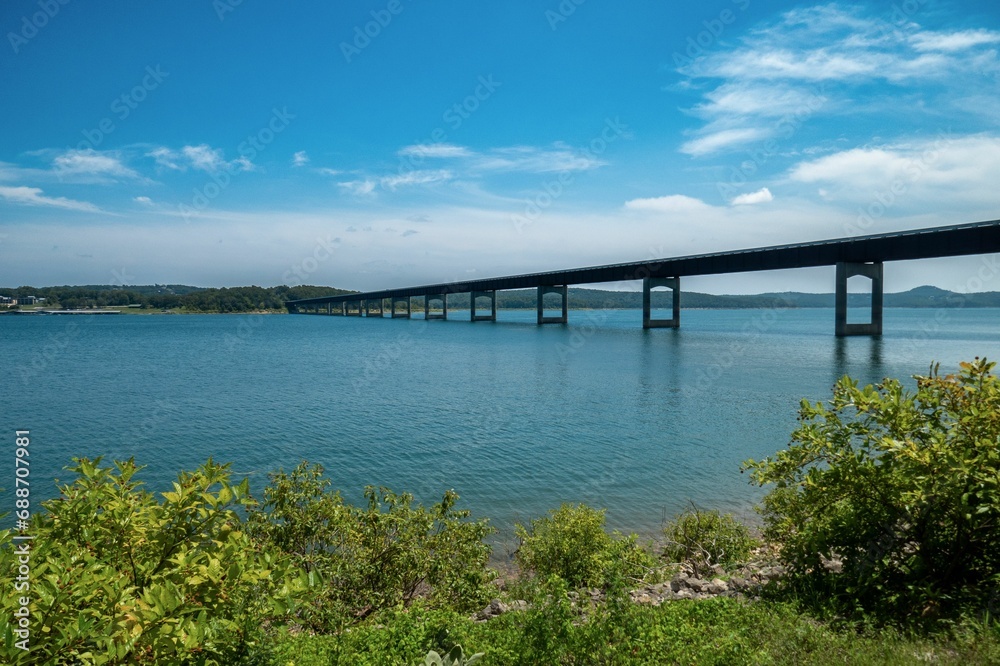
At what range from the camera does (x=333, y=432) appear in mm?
26016

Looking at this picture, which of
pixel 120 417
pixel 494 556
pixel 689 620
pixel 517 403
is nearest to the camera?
pixel 689 620

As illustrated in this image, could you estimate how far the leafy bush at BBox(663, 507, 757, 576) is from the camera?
429 inches

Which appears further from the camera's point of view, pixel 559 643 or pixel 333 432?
pixel 333 432

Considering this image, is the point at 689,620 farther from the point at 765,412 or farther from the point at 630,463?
the point at 765,412

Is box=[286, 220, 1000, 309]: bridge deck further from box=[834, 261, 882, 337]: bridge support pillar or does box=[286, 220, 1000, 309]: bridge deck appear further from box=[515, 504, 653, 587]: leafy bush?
box=[515, 504, 653, 587]: leafy bush

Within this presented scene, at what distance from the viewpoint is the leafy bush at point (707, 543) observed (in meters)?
10.9

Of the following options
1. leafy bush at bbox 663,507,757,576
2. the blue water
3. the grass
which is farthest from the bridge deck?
the grass

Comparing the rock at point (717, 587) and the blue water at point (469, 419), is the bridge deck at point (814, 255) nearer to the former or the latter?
the blue water at point (469, 419)

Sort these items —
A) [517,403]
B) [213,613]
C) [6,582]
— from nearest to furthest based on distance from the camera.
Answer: [6,582] < [213,613] < [517,403]

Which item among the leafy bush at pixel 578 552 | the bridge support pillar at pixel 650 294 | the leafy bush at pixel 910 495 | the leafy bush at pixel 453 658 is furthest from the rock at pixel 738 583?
the bridge support pillar at pixel 650 294

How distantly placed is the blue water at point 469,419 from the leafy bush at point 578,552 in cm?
374

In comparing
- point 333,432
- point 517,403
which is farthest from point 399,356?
point 333,432

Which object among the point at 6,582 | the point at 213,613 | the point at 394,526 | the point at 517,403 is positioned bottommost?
the point at 517,403

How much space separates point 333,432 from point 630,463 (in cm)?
1322
